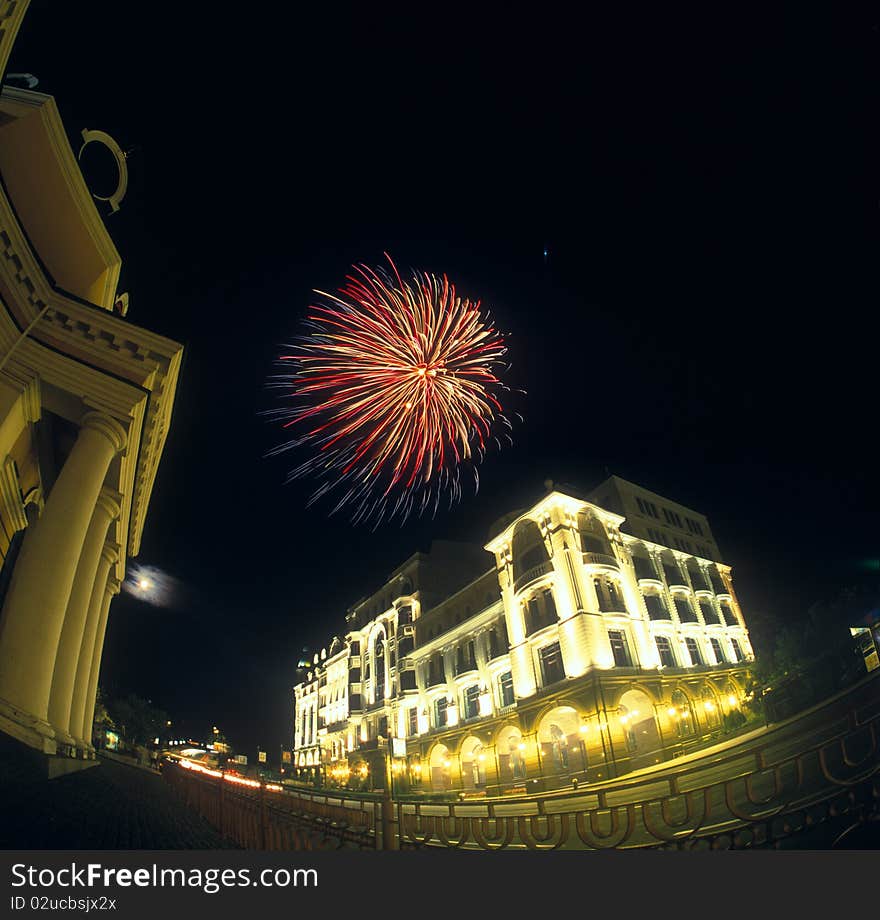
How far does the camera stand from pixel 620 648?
58.7 feet

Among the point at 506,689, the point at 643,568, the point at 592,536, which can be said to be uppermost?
the point at 592,536

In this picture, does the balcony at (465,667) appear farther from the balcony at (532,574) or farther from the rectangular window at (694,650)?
the rectangular window at (694,650)

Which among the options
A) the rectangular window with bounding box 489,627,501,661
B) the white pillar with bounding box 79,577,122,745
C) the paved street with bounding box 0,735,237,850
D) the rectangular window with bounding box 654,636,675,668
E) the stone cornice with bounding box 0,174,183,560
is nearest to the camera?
the paved street with bounding box 0,735,237,850

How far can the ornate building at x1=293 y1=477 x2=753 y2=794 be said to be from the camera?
16.3m

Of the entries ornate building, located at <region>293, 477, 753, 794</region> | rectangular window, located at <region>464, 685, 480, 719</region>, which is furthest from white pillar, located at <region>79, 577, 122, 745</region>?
rectangular window, located at <region>464, 685, 480, 719</region>

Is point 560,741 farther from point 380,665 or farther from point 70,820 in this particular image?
point 380,665

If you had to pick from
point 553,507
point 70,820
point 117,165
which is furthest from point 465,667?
point 117,165

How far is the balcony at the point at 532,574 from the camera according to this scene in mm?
19500

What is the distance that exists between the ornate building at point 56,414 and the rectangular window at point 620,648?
1735 cm

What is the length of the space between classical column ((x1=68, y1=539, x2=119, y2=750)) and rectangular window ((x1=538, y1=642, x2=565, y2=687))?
15.9 meters

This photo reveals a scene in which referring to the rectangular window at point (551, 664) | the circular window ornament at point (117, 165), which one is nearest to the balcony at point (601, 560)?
the rectangular window at point (551, 664)

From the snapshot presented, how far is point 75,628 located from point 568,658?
16.4 m

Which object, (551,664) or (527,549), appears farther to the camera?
(527,549)

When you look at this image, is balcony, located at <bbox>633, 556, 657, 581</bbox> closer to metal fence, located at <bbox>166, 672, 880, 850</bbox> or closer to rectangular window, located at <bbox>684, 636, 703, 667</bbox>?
rectangular window, located at <bbox>684, 636, 703, 667</bbox>
